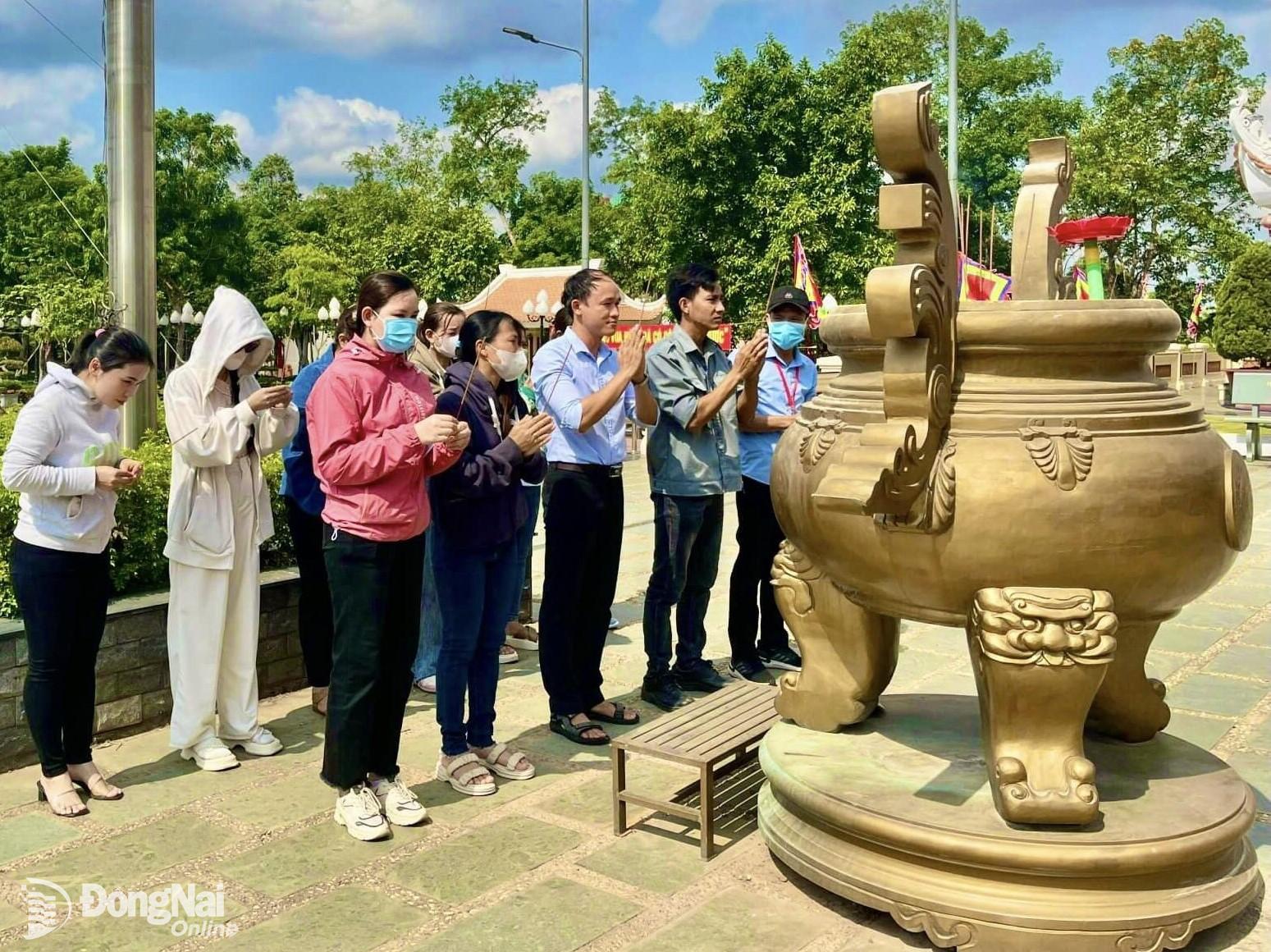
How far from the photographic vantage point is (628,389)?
194 inches

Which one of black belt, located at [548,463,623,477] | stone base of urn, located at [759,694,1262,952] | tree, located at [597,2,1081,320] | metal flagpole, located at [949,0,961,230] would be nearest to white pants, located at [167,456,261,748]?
black belt, located at [548,463,623,477]

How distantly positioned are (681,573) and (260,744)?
5.81ft

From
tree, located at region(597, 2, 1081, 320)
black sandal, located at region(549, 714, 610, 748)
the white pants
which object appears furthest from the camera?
tree, located at region(597, 2, 1081, 320)

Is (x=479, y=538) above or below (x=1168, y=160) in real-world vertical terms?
below

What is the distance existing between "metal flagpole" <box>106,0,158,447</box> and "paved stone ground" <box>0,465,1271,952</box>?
6.85 feet

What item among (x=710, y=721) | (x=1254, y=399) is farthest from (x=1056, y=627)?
(x=1254, y=399)

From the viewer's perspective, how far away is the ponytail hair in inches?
149

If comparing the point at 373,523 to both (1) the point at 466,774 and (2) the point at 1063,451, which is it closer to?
(1) the point at 466,774

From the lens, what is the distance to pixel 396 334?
11.6ft

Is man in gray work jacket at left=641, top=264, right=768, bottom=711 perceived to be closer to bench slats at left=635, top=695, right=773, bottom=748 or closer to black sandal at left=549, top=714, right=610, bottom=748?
black sandal at left=549, top=714, right=610, bottom=748

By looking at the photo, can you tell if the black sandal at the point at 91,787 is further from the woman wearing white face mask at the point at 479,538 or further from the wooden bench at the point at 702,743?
the wooden bench at the point at 702,743

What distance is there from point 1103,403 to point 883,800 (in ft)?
3.71

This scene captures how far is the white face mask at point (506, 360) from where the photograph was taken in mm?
4047

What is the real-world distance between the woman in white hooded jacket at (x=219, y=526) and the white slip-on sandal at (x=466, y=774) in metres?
0.75
